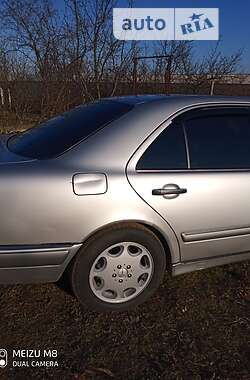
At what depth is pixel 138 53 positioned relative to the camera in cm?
1066

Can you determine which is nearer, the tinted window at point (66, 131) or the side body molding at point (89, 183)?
the side body molding at point (89, 183)

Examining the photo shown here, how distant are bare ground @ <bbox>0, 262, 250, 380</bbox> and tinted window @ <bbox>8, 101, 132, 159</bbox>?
1.08m

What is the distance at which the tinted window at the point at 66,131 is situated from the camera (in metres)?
2.36

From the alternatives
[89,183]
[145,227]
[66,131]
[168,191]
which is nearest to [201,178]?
[168,191]

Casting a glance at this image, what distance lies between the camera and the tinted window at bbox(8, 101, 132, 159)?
2359 millimetres

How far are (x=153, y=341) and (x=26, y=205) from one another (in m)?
1.15

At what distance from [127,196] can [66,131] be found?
0.68 m

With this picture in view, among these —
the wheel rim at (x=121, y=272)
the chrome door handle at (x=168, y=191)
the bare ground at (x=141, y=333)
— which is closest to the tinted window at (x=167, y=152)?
the chrome door handle at (x=168, y=191)

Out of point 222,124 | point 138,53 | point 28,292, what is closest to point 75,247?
point 28,292

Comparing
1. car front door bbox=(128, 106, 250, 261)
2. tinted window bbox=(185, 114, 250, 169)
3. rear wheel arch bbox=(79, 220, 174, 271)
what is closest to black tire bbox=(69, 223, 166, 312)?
rear wheel arch bbox=(79, 220, 174, 271)

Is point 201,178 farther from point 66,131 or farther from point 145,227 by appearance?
point 66,131

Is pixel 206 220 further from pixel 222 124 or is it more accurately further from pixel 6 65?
pixel 6 65

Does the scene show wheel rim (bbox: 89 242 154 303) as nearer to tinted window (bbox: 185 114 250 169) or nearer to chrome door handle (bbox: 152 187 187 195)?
chrome door handle (bbox: 152 187 187 195)

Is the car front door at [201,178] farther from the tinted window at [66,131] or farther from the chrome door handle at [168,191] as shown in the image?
the tinted window at [66,131]
